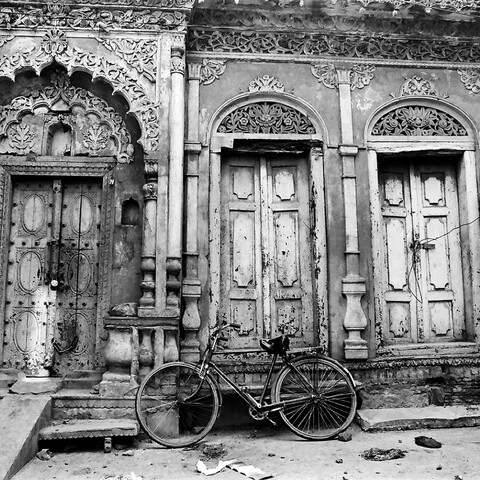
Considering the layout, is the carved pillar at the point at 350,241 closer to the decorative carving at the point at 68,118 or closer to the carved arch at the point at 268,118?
the carved arch at the point at 268,118

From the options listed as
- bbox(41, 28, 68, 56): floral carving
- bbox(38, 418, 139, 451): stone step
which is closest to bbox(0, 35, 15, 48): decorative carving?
bbox(41, 28, 68, 56): floral carving

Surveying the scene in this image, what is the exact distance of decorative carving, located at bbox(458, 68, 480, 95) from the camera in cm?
646

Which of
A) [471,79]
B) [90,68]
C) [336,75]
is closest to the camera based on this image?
[90,68]

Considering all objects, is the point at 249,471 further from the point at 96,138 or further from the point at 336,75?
the point at 336,75

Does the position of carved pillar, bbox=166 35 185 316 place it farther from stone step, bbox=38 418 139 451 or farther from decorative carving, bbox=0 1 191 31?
stone step, bbox=38 418 139 451

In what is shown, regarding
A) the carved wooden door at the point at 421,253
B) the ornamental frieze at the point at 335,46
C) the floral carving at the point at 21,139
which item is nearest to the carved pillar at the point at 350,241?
the ornamental frieze at the point at 335,46

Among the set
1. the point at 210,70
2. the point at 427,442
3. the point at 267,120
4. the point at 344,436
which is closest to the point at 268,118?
the point at 267,120

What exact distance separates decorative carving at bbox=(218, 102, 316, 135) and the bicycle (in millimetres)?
2458

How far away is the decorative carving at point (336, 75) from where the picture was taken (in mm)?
6285

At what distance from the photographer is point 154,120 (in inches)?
221

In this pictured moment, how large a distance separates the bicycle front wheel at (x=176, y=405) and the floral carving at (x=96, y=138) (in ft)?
8.63

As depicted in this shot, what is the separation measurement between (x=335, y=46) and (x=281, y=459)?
4.81 metres

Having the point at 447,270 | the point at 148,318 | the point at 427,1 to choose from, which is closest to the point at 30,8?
the point at 148,318

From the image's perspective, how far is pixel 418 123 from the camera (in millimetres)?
6320
